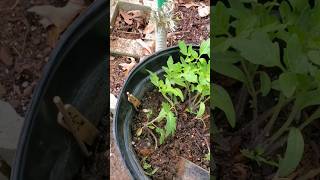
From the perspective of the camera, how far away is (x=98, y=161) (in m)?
1.24

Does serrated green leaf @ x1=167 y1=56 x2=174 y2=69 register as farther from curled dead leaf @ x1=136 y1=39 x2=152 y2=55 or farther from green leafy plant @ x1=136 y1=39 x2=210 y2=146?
curled dead leaf @ x1=136 y1=39 x2=152 y2=55

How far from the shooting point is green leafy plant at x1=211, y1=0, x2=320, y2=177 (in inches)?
36.9

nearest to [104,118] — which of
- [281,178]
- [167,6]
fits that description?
[167,6]

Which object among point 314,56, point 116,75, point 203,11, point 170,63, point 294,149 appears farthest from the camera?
point 203,11

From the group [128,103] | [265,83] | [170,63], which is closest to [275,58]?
[265,83]

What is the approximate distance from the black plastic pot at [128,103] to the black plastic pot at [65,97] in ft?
0.32

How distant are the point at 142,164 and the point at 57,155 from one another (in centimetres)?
19

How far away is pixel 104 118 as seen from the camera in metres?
1.29

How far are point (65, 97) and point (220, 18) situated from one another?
40 centimetres

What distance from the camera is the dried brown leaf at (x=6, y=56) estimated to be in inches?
58.6

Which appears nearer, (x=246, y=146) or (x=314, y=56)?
(x=314, y=56)

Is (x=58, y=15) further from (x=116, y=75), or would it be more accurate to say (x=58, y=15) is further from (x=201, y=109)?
(x=201, y=109)

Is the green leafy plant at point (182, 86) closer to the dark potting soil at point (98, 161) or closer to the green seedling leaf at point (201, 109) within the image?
the green seedling leaf at point (201, 109)

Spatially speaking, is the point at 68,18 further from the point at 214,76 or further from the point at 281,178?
the point at 281,178
